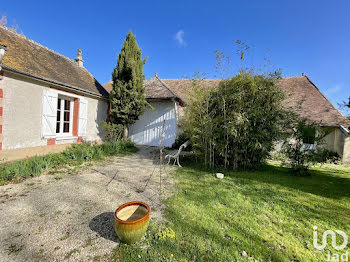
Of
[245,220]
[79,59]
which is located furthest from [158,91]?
[245,220]

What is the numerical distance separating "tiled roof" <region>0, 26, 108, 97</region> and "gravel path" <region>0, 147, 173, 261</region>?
145 inches

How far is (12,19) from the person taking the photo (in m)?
10.7

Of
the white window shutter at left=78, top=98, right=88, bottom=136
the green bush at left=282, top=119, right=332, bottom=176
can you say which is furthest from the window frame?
the green bush at left=282, top=119, right=332, bottom=176

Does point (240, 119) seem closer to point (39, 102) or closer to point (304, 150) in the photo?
point (304, 150)

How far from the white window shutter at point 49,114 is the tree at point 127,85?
7.66 ft

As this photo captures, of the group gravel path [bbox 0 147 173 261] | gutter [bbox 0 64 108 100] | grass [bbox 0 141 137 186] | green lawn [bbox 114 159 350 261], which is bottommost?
gravel path [bbox 0 147 173 261]

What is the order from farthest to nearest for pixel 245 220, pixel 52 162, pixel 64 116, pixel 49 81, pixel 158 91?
pixel 158 91
pixel 64 116
pixel 49 81
pixel 52 162
pixel 245 220

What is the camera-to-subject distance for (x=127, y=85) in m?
7.43

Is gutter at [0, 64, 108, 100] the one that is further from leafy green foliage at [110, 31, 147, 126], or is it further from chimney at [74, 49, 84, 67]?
chimney at [74, 49, 84, 67]

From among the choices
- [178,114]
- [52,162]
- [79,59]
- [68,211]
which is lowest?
[68,211]

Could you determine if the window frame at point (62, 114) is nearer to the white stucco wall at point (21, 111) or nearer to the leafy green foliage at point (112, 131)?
the white stucco wall at point (21, 111)

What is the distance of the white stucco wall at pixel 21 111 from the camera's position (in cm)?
439

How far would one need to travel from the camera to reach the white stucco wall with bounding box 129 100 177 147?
8.66 meters

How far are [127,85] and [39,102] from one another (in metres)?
3.49
